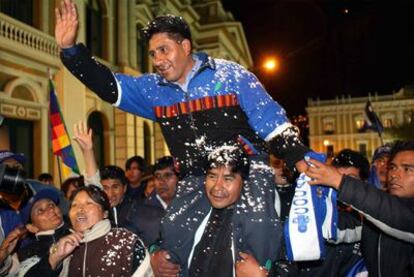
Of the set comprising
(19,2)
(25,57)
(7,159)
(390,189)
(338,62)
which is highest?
(338,62)

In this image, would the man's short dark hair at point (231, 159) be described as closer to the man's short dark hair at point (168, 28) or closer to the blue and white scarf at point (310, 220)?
the blue and white scarf at point (310, 220)

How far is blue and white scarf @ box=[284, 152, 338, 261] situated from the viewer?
2637mm

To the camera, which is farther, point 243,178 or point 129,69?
point 129,69

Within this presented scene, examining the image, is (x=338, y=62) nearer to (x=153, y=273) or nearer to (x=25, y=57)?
(x=25, y=57)

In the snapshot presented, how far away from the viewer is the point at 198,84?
3074mm

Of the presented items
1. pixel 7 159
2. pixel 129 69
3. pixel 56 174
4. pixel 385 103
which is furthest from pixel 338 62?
pixel 7 159

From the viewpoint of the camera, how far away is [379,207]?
9.15ft

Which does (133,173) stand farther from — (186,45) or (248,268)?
(248,268)

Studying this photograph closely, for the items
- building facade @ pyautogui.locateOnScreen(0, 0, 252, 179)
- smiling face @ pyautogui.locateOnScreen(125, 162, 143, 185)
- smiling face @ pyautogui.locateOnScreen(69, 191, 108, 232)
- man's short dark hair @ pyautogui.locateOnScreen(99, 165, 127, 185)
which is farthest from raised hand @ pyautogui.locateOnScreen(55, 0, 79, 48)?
building facade @ pyautogui.locateOnScreen(0, 0, 252, 179)

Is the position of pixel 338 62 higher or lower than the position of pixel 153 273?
higher

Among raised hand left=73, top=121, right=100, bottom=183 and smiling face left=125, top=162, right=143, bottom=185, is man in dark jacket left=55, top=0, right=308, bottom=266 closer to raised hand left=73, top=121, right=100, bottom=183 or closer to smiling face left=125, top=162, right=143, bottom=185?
raised hand left=73, top=121, right=100, bottom=183

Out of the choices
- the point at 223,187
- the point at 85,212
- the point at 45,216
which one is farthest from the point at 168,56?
the point at 45,216

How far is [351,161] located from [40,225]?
12.0 feet

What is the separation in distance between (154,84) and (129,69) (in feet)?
48.1
